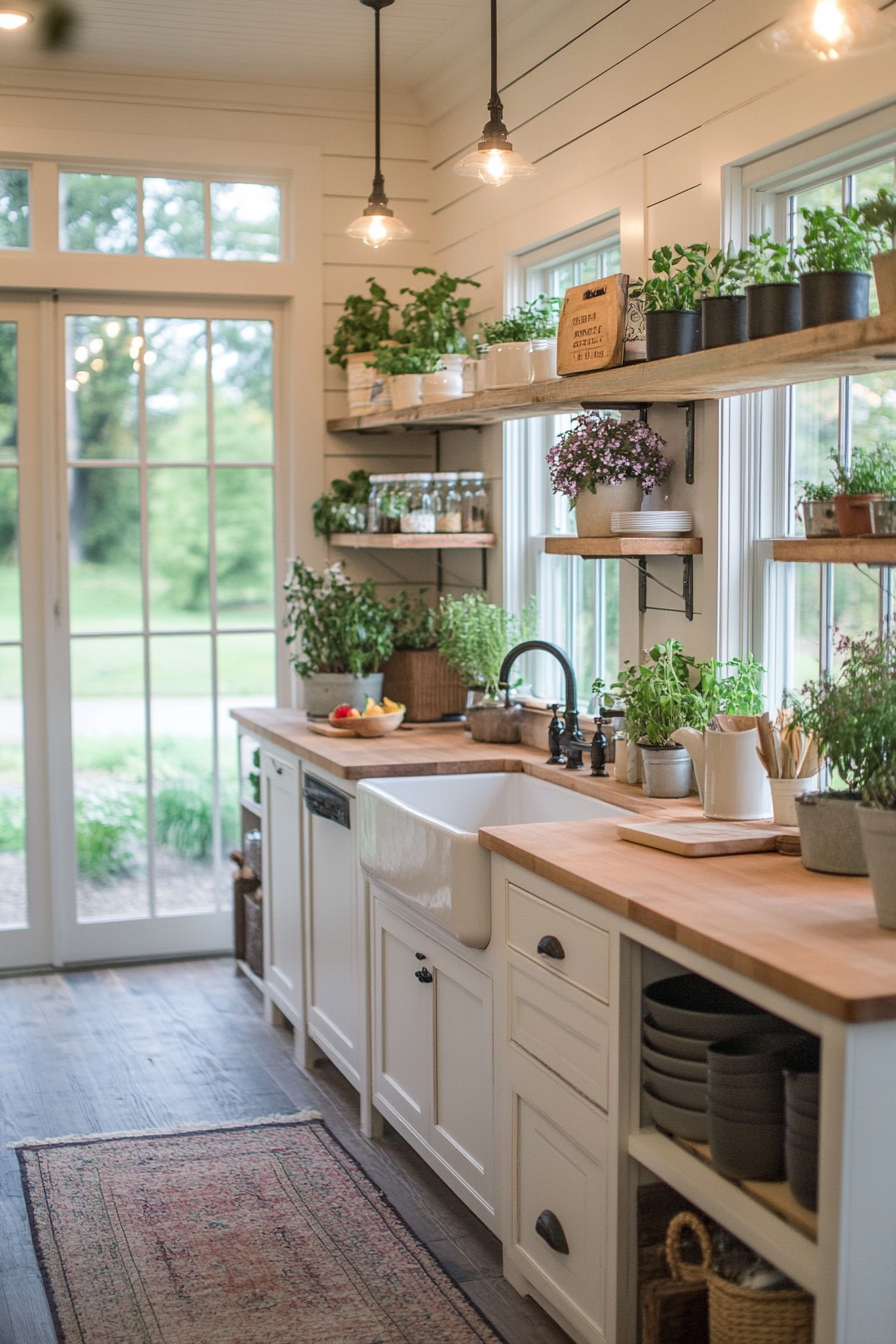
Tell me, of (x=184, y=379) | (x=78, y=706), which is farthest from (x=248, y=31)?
(x=78, y=706)

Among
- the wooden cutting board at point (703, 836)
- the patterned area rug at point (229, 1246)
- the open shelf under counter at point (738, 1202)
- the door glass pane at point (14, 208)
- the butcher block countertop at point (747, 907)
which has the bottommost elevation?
the patterned area rug at point (229, 1246)

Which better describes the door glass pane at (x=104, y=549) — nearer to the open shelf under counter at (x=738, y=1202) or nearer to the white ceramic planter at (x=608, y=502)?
the white ceramic planter at (x=608, y=502)

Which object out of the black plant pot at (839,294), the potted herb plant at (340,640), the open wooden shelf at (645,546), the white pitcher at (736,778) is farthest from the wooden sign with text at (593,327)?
the potted herb plant at (340,640)

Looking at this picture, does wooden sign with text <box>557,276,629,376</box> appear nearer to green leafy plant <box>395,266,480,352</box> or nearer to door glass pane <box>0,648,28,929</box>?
green leafy plant <box>395,266,480,352</box>

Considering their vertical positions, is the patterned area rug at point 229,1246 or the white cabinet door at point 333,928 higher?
the white cabinet door at point 333,928

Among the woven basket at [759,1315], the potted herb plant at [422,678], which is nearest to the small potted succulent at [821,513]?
the woven basket at [759,1315]

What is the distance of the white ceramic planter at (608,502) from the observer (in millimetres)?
3322

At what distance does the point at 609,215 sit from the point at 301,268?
1.60m

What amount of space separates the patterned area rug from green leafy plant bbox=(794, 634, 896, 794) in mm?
1261

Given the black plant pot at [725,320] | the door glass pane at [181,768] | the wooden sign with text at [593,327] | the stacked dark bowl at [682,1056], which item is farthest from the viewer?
the door glass pane at [181,768]

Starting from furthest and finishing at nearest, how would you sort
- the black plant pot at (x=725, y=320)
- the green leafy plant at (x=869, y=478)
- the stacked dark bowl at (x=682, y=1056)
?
the black plant pot at (x=725, y=320)
the green leafy plant at (x=869, y=478)
the stacked dark bowl at (x=682, y=1056)

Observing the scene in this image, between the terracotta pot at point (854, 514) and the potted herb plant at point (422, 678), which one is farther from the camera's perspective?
the potted herb plant at point (422, 678)

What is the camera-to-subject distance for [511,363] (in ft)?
11.9

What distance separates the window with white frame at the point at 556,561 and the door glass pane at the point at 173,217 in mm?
1298
